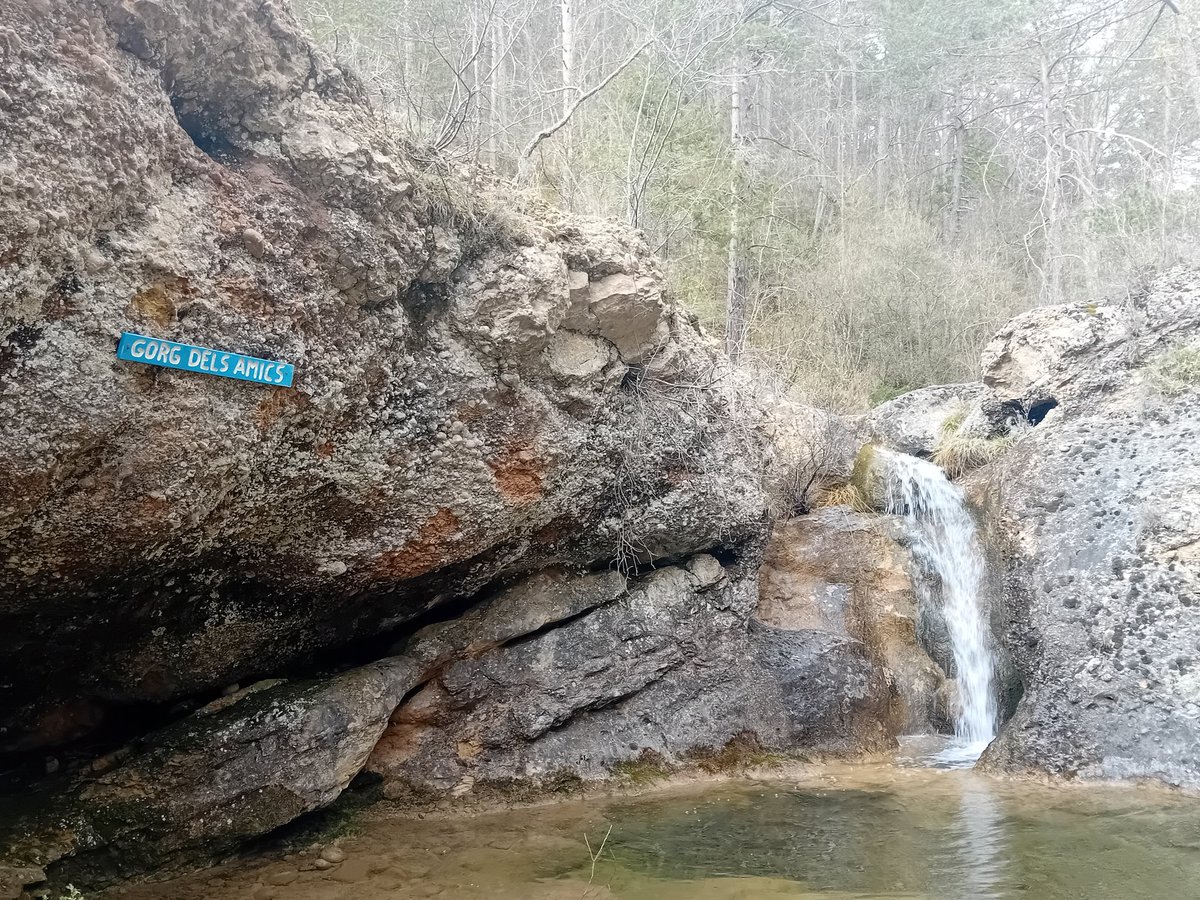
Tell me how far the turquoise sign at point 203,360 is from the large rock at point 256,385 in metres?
0.06

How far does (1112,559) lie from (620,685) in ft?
11.7

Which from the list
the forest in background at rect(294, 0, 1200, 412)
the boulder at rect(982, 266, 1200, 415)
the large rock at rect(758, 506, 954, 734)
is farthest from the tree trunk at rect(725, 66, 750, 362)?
the large rock at rect(758, 506, 954, 734)

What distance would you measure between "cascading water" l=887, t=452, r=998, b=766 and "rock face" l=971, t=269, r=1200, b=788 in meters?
0.36

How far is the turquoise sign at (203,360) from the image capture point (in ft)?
10.1

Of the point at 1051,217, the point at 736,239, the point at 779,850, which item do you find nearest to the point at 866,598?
the point at 779,850

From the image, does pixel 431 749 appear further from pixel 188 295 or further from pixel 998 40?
pixel 998 40

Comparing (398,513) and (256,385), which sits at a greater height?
(256,385)

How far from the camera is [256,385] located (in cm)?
357

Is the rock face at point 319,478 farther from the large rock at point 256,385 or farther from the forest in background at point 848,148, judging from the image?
the forest in background at point 848,148

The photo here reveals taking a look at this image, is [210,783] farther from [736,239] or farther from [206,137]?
[736,239]

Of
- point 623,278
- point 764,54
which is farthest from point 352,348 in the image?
point 764,54

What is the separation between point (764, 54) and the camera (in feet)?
47.9

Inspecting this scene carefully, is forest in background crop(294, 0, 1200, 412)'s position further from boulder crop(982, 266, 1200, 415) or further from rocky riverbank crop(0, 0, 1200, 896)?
rocky riverbank crop(0, 0, 1200, 896)

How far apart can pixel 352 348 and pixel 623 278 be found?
6.27ft
